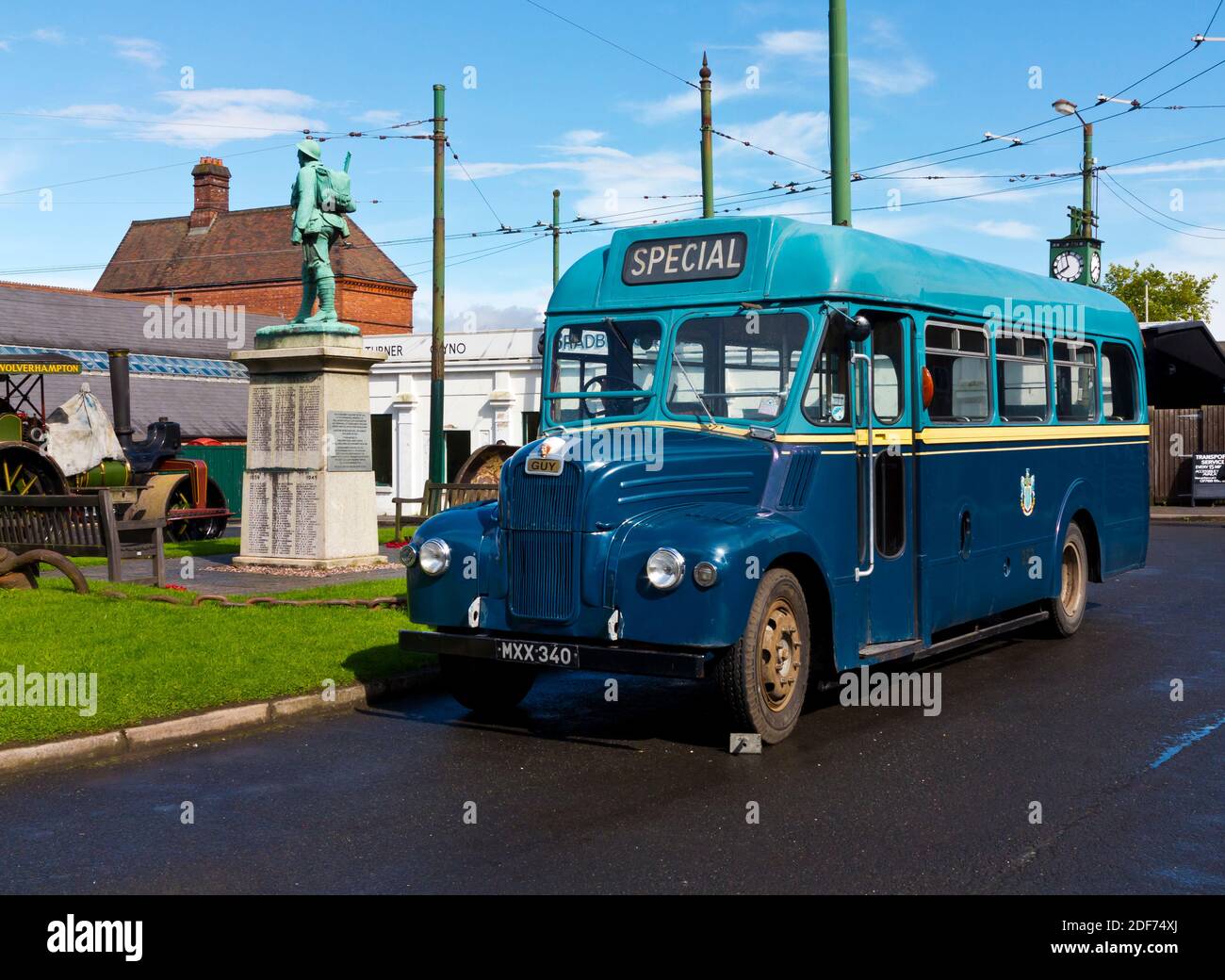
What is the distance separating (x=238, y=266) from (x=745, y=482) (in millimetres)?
61710

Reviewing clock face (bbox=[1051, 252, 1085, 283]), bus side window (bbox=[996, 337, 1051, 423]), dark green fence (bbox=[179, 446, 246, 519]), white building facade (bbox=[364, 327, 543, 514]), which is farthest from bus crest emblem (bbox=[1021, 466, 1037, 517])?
dark green fence (bbox=[179, 446, 246, 519])

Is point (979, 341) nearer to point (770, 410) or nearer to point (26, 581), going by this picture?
point (770, 410)

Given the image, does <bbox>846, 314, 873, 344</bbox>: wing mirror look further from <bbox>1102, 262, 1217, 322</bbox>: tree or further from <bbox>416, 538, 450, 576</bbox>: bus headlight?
<bbox>1102, 262, 1217, 322</bbox>: tree

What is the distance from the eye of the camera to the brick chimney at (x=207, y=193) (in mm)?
69938

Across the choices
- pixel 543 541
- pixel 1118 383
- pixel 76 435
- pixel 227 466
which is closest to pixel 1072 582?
pixel 1118 383

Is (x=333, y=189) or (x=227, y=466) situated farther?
(x=227, y=466)

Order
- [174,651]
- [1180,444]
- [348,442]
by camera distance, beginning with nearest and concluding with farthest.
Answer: [174,651] < [348,442] < [1180,444]

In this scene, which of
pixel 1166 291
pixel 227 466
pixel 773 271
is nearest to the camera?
pixel 773 271

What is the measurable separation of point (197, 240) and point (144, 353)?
2364 cm

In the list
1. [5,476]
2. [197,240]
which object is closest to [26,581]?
[5,476]

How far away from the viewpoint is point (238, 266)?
6575cm

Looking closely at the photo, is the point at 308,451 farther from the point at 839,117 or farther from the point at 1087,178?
the point at 1087,178

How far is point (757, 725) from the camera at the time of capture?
7.57m

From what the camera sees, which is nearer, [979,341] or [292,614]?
[979,341]
